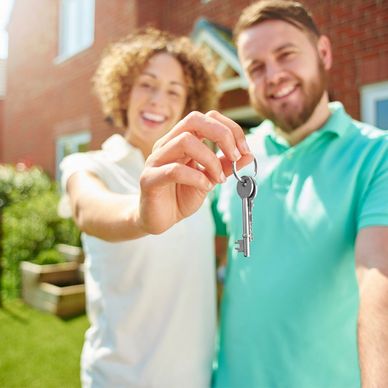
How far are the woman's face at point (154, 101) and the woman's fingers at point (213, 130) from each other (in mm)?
1026

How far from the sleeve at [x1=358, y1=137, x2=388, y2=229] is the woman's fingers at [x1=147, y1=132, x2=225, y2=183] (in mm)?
574

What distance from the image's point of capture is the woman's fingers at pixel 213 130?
934 mm

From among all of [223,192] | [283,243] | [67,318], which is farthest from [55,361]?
[283,243]

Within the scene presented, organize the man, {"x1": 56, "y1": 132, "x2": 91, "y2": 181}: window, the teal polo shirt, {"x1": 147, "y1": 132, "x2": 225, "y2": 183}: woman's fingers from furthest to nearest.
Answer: {"x1": 56, "y1": 132, "x2": 91, "y2": 181}: window
the teal polo shirt
the man
{"x1": 147, "y1": 132, "x2": 225, "y2": 183}: woman's fingers

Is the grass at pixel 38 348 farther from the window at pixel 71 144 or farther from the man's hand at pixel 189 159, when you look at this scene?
the window at pixel 71 144

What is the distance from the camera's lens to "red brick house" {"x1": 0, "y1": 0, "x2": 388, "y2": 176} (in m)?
4.45

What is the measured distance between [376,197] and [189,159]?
67 cm

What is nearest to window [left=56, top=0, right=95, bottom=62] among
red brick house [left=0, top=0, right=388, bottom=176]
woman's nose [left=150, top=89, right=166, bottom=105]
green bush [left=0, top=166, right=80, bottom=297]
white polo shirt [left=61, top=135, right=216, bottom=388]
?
red brick house [left=0, top=0, right=388, bottom=176]

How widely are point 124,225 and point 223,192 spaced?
0.82 meters

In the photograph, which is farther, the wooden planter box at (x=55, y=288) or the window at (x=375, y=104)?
the wooden planter box at (x=55, y=288)

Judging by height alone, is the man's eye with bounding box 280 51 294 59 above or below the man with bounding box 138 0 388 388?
above

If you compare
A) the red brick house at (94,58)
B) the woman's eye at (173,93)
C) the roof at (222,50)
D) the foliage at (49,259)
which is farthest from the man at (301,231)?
the foliage at (49,259)

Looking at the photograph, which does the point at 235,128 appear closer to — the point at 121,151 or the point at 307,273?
the point at 307,273

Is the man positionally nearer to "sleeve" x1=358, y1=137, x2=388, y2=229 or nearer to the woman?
"sleeve" x1=358, y1=137, x2=388, y2=229
